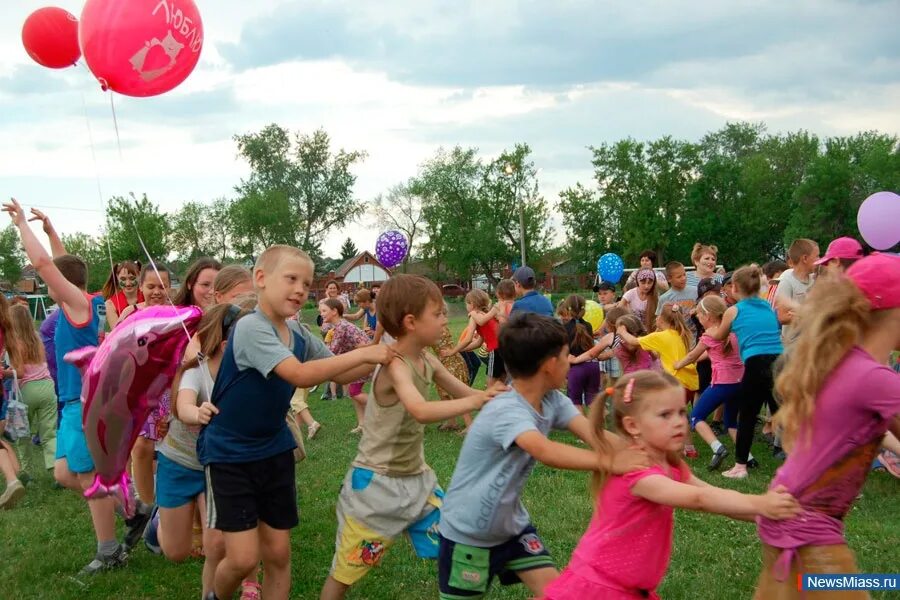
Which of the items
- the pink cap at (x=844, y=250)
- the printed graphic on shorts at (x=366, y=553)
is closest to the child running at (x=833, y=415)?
the printed graphic on shorts at (x=366, y=553)

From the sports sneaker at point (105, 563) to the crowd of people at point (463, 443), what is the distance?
0.02m

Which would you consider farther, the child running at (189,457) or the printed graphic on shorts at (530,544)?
the child running at (189,457)

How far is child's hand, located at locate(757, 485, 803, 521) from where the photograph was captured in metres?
2.35

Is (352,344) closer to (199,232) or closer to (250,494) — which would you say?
(250,494)

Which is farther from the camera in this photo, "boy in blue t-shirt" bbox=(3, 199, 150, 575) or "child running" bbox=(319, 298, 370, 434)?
"child running" bbox=(319, 298, 370, 434)

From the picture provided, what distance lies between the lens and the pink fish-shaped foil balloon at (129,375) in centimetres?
407

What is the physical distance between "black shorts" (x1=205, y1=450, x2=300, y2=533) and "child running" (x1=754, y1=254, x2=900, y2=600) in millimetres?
2145

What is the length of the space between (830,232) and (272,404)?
57.7 meters

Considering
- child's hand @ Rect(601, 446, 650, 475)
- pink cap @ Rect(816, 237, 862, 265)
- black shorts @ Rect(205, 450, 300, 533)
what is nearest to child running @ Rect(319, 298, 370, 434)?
pink cap @ Rect(816, 237, 862, 265)

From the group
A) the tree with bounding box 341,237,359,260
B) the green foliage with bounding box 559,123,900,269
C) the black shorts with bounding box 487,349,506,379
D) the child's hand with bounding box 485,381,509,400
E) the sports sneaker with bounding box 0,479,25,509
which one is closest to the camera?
the child's hand with bounding box 485,381,509,400

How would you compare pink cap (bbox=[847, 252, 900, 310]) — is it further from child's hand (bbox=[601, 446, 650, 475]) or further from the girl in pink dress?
child's hand (bbox=[601, 446, 650, 475])

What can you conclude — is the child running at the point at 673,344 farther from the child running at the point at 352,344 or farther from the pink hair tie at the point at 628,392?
the pink hair tie at the point at 628,392

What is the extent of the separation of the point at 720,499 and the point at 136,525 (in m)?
4.24

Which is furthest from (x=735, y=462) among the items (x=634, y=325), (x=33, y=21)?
(x=33, y=21)
